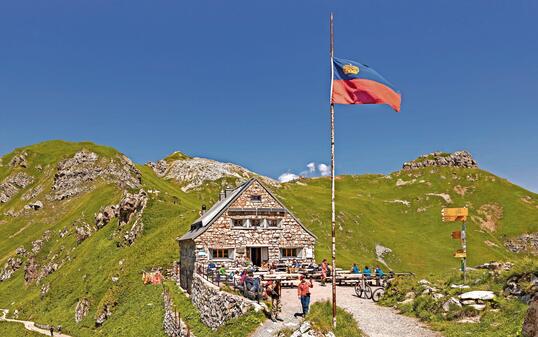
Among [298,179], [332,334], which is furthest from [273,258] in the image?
[298,179]

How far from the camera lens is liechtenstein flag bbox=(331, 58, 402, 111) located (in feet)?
67.9

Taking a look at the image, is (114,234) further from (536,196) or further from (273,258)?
(536,196)

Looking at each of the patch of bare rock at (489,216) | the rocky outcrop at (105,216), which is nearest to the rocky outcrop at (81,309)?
the rocky outcrop at (105,216)

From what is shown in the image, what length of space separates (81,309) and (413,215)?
8962 cm

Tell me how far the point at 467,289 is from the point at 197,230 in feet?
90.3

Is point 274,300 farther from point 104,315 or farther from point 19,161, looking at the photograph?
point 19,161

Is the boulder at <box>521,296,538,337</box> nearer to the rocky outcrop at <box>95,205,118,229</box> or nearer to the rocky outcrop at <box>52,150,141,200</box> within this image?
the rocky outcrop at <box>95,205,118,229</box>

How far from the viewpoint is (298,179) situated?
162375mm

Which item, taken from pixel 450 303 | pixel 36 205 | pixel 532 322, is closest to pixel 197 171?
pixel 36 205

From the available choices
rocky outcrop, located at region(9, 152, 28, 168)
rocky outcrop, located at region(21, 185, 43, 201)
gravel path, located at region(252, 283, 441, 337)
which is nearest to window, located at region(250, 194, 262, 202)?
gravel path, located at region(252, 283, 441, 337)

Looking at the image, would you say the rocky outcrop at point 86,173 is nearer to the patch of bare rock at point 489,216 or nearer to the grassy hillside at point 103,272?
the grassy hillside at point 103,272

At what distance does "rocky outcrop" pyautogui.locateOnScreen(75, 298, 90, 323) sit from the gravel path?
35.9 meters

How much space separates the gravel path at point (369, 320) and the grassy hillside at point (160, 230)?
43.3 feet

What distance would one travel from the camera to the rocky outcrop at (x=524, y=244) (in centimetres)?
10906
